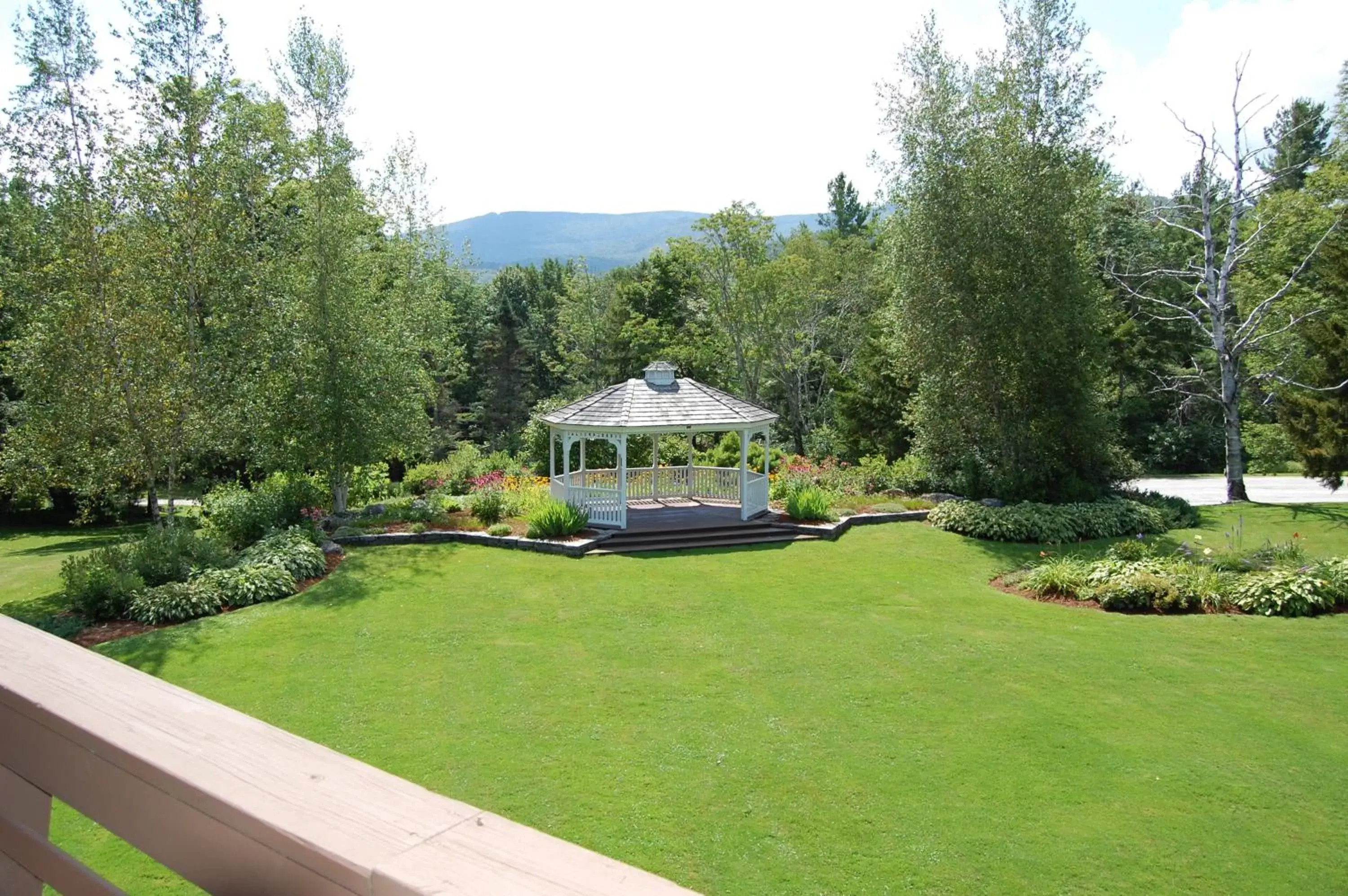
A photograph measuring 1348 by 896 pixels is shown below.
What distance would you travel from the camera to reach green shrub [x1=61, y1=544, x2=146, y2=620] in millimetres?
10688

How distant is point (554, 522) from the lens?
48.7 ft

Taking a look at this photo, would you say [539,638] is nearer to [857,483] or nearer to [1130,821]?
[1130,821]

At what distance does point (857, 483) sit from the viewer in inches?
757

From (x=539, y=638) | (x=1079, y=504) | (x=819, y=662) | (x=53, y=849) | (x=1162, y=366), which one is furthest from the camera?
(x=1162, y=366)

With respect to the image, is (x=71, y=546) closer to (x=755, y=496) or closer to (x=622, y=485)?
(x=622, y=485)

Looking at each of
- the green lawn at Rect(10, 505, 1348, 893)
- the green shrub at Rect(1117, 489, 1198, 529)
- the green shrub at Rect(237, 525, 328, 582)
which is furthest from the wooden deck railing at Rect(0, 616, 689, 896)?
the green shrub at Rect(1117, 489, 1198, 529)

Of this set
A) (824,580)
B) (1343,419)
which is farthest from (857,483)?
(1343,419)

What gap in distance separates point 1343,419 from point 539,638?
1756 centimetres

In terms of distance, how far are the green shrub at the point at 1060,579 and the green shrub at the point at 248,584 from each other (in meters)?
11.0

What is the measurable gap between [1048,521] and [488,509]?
10810 mm

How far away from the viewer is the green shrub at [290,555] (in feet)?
40.9

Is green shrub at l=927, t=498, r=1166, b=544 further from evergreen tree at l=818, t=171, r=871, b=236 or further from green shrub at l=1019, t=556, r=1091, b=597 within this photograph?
evergreen tree at l=818, t=171, r=871, b=236

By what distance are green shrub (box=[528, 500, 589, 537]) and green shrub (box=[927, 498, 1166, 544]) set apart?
726cm

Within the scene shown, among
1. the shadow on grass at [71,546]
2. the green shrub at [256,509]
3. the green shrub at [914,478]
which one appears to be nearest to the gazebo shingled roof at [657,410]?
the green shrub at [914,478]
